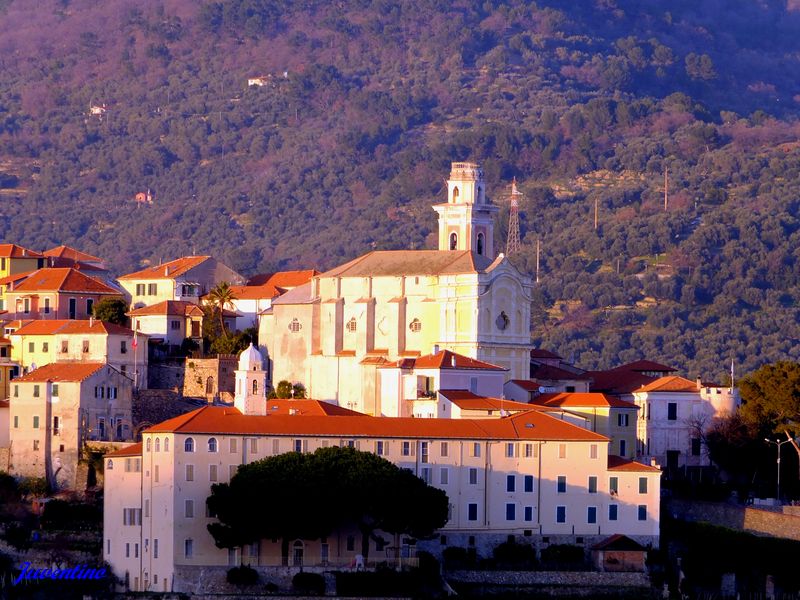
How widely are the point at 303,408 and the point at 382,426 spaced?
574 centimetres

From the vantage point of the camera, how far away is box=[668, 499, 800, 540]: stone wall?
277ft

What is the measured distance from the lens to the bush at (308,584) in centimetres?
7788

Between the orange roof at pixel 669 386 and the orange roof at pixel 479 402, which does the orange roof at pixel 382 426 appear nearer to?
the orange roof at pixel 479 402

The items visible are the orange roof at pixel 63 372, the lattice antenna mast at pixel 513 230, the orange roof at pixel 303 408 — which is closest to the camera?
the orange roof at pixel 303 408

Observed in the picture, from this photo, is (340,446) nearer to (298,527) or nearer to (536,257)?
(298,527)

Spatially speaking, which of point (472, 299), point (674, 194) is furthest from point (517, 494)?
point (674, 194)

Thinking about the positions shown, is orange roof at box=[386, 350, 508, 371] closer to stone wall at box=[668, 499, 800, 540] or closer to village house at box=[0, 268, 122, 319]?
stone wall at box=[668, 499, 800, 540]

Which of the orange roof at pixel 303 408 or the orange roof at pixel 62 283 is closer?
the orange roof at pixel 303 408

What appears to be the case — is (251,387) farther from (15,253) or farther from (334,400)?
(15,253)

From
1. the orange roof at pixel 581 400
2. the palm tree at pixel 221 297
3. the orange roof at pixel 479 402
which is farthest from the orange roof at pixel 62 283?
the orange roof at pixel 479 402

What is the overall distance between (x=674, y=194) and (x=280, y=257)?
2992cm

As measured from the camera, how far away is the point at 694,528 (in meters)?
85.2

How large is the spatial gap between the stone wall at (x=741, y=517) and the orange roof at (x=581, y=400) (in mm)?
5373

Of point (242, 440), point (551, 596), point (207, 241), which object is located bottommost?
point (551, 596)
